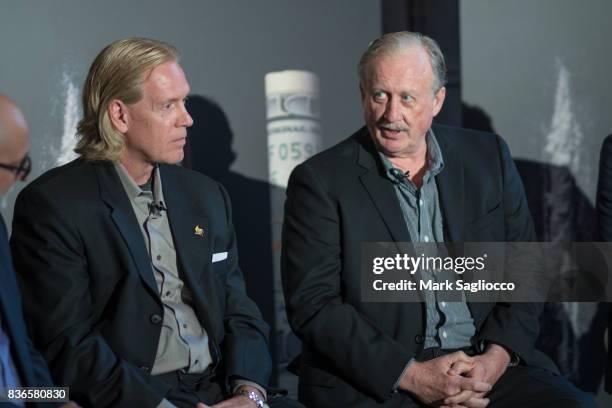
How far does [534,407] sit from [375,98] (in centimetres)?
111

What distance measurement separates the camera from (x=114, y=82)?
297 cm

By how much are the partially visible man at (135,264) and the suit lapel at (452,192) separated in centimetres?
71

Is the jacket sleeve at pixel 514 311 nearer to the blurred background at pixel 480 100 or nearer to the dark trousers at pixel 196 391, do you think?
the dark trousers at pixel 196 391

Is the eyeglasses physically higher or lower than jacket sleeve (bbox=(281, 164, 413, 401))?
higher

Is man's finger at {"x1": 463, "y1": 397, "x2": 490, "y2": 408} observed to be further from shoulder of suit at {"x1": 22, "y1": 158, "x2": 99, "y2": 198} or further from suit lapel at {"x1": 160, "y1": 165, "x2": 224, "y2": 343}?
shoulder of suit at {"x1": 22, "y1": 158, "x2": 99, "y2": 198}

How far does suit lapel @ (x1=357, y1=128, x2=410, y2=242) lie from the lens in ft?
10.2

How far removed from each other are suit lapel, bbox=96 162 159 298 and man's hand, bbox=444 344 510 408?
963 mm

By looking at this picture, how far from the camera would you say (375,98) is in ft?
10.3

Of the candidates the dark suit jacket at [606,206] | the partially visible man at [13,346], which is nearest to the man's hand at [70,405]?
the partially visible man at [13,346]

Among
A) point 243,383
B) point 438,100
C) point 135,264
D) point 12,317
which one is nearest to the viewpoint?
point 12,317

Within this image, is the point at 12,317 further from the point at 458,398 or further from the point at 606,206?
the point at 606,206

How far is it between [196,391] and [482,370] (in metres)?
0.90

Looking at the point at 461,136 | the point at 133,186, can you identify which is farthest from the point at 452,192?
the point at 133,186

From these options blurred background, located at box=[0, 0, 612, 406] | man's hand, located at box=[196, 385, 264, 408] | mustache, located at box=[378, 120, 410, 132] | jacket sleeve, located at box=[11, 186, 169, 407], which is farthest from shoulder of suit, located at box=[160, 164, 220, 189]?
blurred background, located at box=[0, 0, 612, 406]
